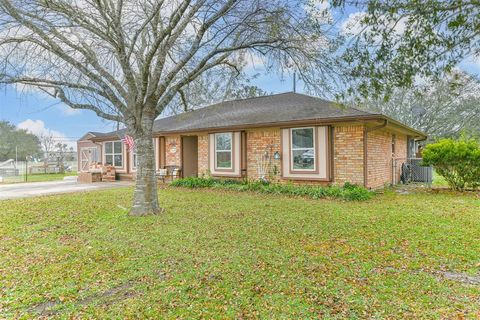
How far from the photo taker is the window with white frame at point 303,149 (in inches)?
410

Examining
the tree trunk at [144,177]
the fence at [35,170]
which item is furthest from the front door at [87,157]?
the tree trunk at [144,177]

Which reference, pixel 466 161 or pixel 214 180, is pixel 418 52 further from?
pixel 214 180

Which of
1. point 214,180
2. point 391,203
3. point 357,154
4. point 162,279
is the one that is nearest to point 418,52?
point 162,279

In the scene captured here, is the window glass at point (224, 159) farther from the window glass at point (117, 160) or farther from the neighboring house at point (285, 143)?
the window glass at point (117, 160)

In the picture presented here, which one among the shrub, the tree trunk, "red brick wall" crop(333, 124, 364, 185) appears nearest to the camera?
the tree trunk

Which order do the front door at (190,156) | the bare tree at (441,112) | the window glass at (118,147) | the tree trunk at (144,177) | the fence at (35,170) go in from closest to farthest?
1. the tree trunk at (144,177)
2. the front door at (190,156)
3. the window glass at (118,147)
4. the fence at (35,170)
5. the bare tree at (441,112)

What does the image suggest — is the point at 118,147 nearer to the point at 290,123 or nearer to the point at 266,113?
the point at 266,113

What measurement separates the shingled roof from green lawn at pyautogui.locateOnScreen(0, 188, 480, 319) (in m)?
3.91

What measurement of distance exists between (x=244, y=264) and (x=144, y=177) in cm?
406

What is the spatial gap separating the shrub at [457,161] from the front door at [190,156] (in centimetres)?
1004

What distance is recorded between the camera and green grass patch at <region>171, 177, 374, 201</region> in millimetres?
8875

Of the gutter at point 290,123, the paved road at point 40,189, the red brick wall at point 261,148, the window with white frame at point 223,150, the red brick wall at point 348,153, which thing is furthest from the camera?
the window with white frame at point 223,150

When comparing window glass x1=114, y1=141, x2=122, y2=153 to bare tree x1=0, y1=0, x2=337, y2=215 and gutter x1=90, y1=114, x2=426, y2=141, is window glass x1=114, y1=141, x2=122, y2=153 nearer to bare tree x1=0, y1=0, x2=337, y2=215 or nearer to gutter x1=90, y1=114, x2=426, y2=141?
gutter x1=90, y1=114, x2=426, y2=141

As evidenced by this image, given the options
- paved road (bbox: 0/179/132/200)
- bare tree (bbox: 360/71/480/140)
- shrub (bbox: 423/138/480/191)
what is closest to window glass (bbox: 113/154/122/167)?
paved road (bbox: 0/179/132/200)
